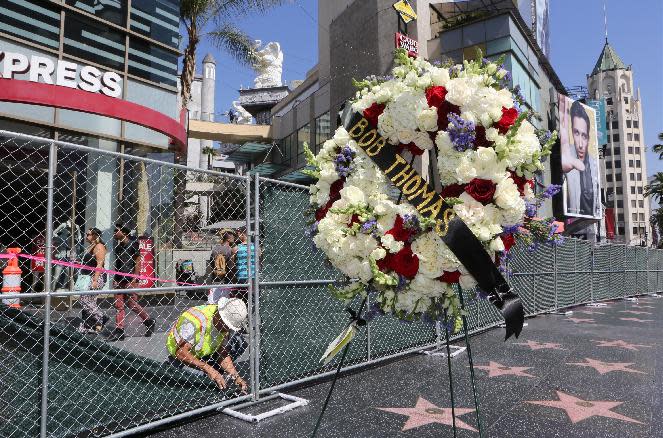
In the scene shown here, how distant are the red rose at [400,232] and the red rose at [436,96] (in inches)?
23.7

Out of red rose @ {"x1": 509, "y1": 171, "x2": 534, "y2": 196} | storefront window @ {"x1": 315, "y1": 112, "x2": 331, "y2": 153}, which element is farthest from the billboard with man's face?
red rose @ {"x1": 509, "y1": 171, "x2": 534, "y2": 196}

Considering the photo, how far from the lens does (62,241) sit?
11508 millimetres

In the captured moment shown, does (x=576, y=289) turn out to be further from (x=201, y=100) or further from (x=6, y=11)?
(x=201, y=100)

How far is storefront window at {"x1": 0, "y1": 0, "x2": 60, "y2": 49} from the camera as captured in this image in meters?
11.4

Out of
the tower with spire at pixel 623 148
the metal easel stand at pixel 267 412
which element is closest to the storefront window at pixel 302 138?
the metal easel stand at pixel 267 412

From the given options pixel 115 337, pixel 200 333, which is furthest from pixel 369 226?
pixel 115 337

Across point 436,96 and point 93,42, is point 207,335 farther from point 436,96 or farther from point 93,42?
point 93,42

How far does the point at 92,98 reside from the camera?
11.4 meters

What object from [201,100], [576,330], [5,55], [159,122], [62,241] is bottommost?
[576,330]

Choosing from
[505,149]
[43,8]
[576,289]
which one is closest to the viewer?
[505,149]

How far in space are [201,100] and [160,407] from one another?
68.4 metres

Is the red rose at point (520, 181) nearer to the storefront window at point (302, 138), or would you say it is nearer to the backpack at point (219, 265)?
the backpack at point (219, 265)

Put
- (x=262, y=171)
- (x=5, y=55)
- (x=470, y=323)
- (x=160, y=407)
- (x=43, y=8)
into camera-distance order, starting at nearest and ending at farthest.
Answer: (x=160, y=407)
(x=470, y=323)
(x=5, y=55)
(x=43, y=8)
(x=262, y=171)

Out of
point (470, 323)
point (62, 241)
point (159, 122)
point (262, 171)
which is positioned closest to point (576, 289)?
point (470, 323)
